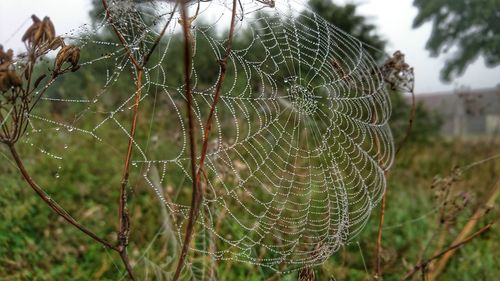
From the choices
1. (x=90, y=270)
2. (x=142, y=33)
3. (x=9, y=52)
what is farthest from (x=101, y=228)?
(x=9, y=52)

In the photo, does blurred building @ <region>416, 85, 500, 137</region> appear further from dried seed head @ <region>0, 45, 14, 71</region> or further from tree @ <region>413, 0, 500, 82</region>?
Answer: dried seed head @ <region>0, 45, 14, 71</region>

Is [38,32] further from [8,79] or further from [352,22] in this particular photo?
[352,22]

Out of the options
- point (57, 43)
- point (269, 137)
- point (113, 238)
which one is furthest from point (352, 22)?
point (57, 43)

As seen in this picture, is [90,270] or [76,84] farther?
[76,84]

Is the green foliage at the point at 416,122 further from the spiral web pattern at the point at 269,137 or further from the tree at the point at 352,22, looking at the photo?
the spiral web pattern at the point at 269,137

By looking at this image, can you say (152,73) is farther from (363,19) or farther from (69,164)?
(363,19)

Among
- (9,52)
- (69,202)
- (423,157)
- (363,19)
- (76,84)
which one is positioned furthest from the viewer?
(363,19)

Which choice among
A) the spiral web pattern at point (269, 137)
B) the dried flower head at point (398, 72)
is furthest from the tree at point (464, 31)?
the dried flower head at point (398, 72)

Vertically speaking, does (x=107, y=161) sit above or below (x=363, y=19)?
below
